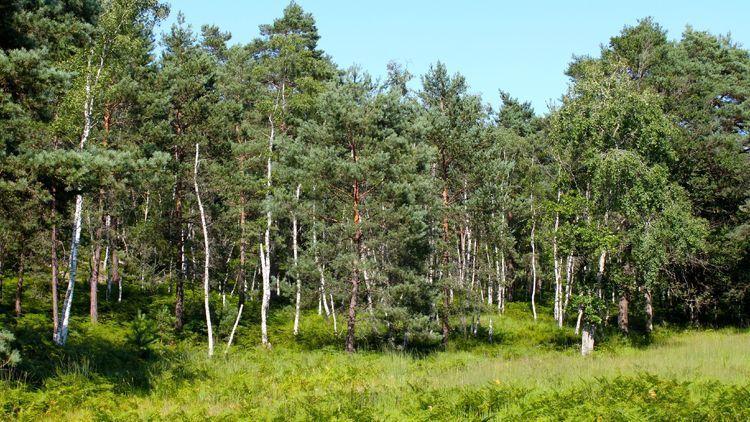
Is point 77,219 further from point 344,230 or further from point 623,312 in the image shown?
point 623,312

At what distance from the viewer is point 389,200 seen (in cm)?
2283

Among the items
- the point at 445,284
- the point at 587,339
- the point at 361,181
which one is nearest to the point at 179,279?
the point at 361,181

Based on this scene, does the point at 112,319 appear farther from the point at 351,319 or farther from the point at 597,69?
the point at 597,69

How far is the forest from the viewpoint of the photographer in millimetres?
11117

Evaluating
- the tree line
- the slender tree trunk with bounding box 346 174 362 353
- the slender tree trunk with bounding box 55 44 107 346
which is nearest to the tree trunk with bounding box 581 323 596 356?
the tree line

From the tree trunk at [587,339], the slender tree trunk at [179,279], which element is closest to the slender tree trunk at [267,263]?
the slender tree trunk at [179,279]

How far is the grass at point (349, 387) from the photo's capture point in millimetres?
9172

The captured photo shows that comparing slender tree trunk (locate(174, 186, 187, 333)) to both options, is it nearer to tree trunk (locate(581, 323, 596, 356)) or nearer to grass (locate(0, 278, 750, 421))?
grass (locate(0, 278, 750, 421))

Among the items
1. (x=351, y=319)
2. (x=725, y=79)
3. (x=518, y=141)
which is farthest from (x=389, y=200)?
(x=725, y=79)

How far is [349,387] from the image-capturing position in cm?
1342

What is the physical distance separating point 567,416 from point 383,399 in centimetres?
359

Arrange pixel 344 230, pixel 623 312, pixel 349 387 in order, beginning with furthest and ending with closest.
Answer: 1. pixel 623 312
2. pixel 344 230
3. pixel 349 387

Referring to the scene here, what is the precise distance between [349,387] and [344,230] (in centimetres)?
937

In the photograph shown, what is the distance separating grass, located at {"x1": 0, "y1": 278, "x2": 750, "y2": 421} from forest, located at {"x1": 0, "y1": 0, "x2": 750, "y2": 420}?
0.28 ft
